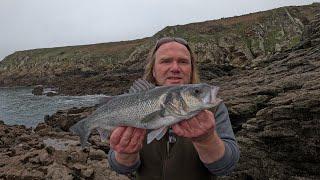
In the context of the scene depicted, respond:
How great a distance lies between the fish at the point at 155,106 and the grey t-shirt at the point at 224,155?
53cm

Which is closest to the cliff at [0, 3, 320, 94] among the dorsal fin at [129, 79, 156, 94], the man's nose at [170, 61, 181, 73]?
the man's nose at [170, 61, 181, 73]

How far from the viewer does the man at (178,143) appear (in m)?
4.73

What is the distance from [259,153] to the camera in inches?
499

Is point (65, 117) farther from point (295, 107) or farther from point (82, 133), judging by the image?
point (82, 133)

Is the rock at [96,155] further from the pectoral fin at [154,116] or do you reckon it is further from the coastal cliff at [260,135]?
the pectoral fin at [154,116]

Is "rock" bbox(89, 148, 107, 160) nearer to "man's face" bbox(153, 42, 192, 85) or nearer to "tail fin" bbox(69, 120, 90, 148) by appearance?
"tail fin" bbox(69, 120, 90, 148)

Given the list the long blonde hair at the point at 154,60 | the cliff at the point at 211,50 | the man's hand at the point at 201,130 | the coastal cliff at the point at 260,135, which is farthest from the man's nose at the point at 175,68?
the cliff at the point at 211,50

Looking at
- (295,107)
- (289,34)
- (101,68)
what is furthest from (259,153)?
(101,68)

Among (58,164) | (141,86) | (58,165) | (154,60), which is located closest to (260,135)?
(58,165)

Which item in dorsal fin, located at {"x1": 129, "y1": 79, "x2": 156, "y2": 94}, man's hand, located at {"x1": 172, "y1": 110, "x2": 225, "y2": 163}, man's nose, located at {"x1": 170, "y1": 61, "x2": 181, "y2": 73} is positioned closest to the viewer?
man's hand, located at {"x1": 172, "y1": 110, "x2": 225, "y2": 163}

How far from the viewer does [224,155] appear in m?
5.09

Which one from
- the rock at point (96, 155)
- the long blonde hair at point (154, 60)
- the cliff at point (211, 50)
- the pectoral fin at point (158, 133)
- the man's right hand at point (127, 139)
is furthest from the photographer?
the cliff at point (211, 50)

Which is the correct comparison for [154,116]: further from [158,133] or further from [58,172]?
[58,172]

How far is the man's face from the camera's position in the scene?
5887mm
